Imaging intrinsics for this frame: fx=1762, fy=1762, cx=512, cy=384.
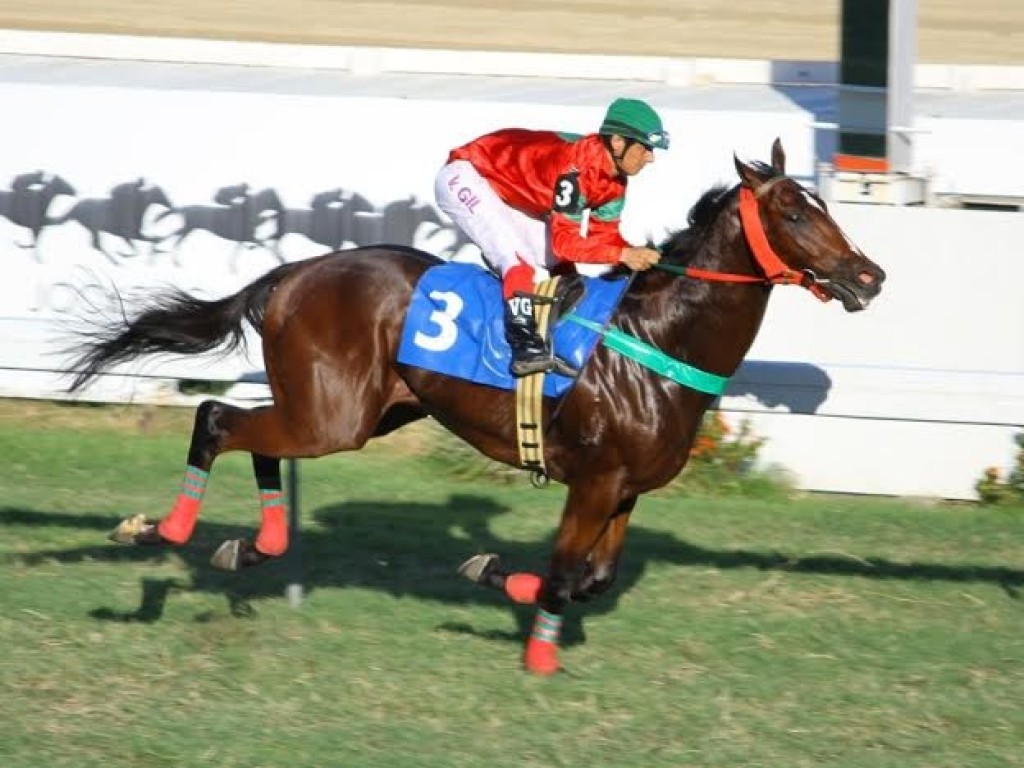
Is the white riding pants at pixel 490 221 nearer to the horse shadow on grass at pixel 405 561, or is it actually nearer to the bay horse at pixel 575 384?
the bay horse at pixel 575 384

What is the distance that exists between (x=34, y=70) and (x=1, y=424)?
3.89 m

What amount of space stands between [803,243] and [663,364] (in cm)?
67

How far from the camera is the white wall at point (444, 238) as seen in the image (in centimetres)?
957

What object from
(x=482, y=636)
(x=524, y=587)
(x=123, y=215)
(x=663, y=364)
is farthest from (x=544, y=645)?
(x=123, y=215)

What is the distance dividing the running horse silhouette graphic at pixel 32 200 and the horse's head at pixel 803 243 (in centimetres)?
625

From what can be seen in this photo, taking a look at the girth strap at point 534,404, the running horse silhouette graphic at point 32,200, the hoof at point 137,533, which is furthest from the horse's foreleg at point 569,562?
the running horse silhouette graphic at point 32,200

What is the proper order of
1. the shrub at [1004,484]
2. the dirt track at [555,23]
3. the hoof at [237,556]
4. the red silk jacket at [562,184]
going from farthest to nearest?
the dirt track at [555,23] → the shrub at [1004,484] → the hoof at [237,556] → the red silk jacket at [562,184]

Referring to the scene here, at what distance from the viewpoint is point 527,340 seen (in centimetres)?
644

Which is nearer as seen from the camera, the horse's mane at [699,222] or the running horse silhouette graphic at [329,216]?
the horse's mane at [699,222]

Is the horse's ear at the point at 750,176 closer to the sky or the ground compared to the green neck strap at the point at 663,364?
closer to the sky

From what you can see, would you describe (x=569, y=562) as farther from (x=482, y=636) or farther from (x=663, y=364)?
(x=663, y=364)

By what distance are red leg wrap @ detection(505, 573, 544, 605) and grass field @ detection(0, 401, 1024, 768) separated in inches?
9.9

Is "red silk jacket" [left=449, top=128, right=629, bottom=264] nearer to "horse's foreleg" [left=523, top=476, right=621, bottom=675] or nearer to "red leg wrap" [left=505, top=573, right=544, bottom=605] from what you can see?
"horse's foreleg" [left=523, top=476, right=621, bottom=675]

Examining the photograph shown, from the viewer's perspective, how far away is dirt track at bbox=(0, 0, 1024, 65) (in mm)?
19875
